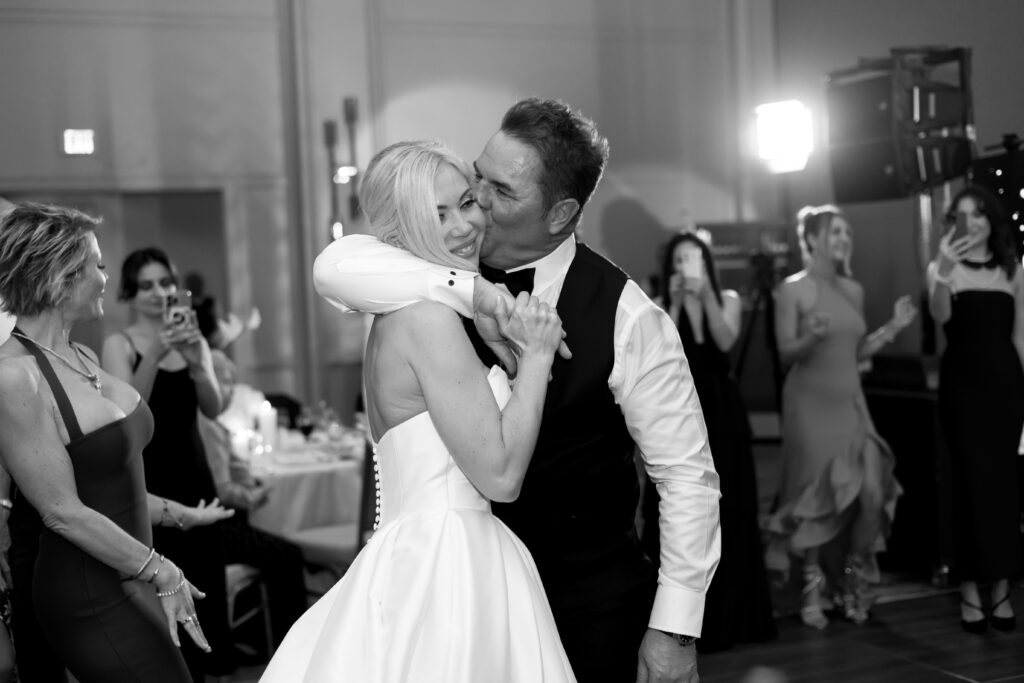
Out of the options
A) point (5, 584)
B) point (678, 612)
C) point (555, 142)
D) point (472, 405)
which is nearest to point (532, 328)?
point (472, 405)

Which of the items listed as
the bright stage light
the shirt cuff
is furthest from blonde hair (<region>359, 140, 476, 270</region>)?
the bright stage light

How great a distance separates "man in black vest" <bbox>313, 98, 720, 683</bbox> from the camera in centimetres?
182

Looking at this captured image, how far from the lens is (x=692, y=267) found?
4371 millimetres

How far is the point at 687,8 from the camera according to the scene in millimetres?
8938

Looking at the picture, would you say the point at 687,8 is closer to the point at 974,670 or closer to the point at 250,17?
the point at 250,17

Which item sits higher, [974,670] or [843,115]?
[843,115]

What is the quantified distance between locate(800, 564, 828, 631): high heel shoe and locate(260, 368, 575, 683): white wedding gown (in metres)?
3.14

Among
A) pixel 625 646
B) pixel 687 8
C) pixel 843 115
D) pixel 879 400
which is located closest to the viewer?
pixel 625 646

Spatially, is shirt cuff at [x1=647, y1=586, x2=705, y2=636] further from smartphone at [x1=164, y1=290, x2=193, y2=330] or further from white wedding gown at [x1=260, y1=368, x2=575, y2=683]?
smartphone at [x1=164, y1=290, x2=193, y2=330]

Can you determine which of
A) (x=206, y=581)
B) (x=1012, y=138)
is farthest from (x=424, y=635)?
(x=1012, y=138)

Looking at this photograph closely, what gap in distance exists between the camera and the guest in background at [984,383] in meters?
4.38

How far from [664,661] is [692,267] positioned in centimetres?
273

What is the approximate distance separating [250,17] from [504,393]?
6.65m

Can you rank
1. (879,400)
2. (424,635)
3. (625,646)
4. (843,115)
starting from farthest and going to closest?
(843,115)
(879,400)
(625,646)
(424,635)
